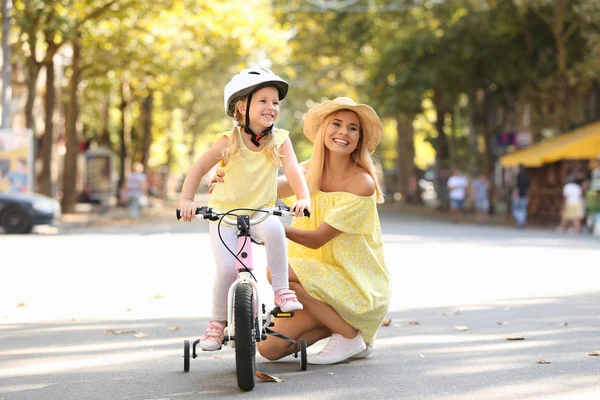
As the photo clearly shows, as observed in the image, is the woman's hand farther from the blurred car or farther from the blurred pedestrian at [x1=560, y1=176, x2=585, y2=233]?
the blurred pedestrian at [x1=560, y1=176, x2=585, y2=233]

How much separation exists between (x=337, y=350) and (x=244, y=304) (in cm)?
123

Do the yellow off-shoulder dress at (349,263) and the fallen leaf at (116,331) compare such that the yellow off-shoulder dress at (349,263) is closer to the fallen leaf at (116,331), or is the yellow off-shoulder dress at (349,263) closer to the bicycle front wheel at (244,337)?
the bicycle front wheel at (244,337)

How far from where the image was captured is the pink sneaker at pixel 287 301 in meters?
6.42

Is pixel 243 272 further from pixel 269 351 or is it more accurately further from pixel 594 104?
pixel 594 104

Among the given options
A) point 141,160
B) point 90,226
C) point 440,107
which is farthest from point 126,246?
point 141,160

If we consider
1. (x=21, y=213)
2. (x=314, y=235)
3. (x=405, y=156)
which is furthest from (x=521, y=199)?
(x=314, y=235)

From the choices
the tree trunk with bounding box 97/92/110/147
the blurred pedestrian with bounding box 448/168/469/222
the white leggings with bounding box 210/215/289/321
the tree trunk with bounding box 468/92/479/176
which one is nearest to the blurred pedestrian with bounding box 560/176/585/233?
the blurred pedestrian with bounding box 448/168/469/222

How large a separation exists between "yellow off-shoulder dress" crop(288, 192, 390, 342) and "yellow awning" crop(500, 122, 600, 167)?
24.3 m

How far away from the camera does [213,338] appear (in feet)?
21.1

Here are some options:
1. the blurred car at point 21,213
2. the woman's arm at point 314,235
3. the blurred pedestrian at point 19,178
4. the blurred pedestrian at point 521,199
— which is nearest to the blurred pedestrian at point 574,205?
the blurred pedestrian at point 521,199

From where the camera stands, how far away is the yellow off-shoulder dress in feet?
23.1

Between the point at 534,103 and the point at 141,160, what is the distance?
775 inches

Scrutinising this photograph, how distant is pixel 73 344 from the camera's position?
8.34 metres

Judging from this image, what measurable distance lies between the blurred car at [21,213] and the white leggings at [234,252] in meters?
21.7
